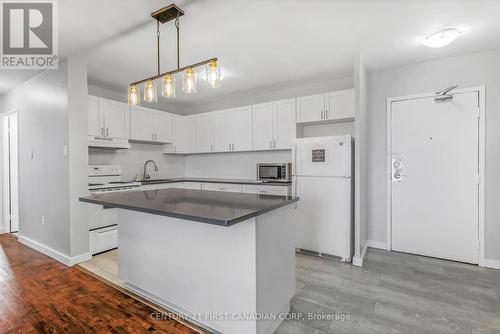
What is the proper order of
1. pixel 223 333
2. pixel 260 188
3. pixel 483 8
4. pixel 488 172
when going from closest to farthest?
pixel 223 333 → pixel 483 8 → pixel 488 172 → pixel 260 188

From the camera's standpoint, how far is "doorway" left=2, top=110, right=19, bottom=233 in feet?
14.1

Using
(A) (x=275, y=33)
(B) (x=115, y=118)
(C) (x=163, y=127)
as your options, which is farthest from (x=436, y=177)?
(B) (x=115, y=118)

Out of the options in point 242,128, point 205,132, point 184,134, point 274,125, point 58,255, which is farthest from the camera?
point 184,134

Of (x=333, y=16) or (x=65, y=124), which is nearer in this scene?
(x=333, y=16)

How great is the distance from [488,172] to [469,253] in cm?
103

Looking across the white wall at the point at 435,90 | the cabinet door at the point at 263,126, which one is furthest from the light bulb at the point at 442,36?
the cabinet door at the point at 263,126

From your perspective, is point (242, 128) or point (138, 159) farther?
point (138, 159)

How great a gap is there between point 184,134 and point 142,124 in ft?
3.18

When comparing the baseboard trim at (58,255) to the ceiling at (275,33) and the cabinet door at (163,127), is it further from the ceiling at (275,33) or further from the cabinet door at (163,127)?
the ceiling at (275,33)

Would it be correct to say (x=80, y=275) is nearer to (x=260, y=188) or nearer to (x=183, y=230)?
(x=183, y=230)

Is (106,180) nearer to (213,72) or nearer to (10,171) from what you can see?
(10,171)

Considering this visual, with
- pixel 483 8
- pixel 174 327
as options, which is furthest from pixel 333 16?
pixel 174 327

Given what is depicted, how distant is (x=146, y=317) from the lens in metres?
1.94

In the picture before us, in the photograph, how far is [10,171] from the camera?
439 centimetres
